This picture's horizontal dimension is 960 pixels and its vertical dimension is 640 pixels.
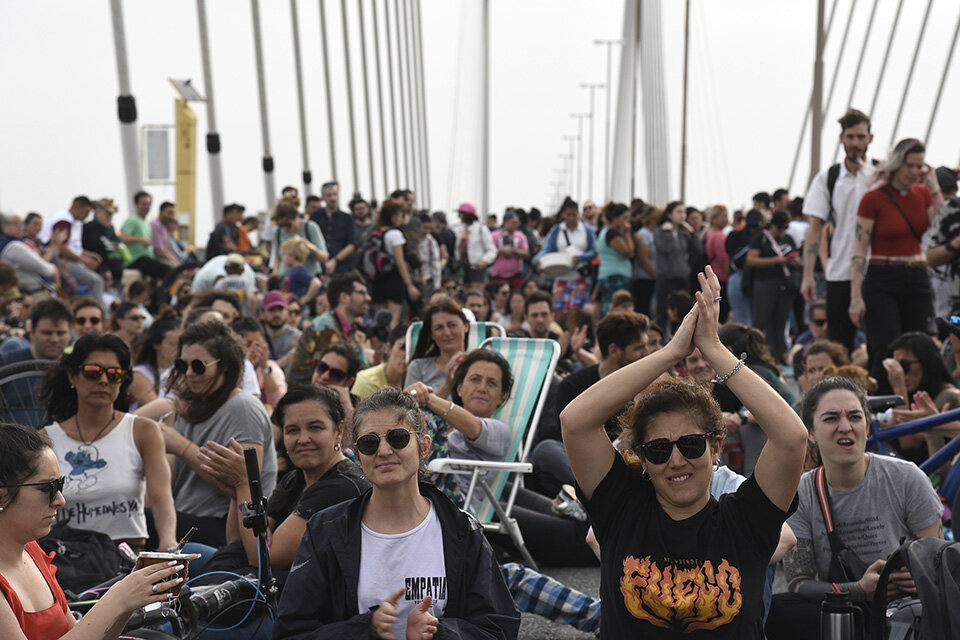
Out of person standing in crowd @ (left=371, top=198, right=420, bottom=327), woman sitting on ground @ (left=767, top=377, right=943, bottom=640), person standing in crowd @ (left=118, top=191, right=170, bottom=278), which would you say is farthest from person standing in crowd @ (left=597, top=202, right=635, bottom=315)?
woman sitting on ground @ (left=767, top=377, right=943, bottom=640)

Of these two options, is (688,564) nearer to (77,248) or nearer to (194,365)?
(194,365)

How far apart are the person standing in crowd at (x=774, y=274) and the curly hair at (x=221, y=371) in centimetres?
810

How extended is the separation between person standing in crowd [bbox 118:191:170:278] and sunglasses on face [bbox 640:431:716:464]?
41.0ft

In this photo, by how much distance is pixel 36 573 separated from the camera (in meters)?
3.07

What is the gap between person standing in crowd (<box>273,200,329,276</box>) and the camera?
40.8 feet

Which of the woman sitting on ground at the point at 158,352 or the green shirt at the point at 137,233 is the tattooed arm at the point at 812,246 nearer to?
the woman sitting on ground at the point at 158,352

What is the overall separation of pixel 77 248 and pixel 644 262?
6.22 m

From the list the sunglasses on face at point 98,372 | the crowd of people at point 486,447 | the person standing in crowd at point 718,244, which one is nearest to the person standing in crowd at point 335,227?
the crowd of people at point 486,447

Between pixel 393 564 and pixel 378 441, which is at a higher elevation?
pixel 378 441

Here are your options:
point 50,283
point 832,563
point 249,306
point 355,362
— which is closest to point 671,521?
point 832,563

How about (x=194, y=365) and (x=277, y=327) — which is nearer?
(x=194, y=365)

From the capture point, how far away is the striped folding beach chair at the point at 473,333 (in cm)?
692

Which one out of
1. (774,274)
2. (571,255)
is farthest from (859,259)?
(571,255)

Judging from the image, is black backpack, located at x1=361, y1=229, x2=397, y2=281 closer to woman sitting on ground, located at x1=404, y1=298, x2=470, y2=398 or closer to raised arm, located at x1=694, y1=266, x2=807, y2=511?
woman sitting on ground, located at x1=404, y1=298, x2=470, y2=398
